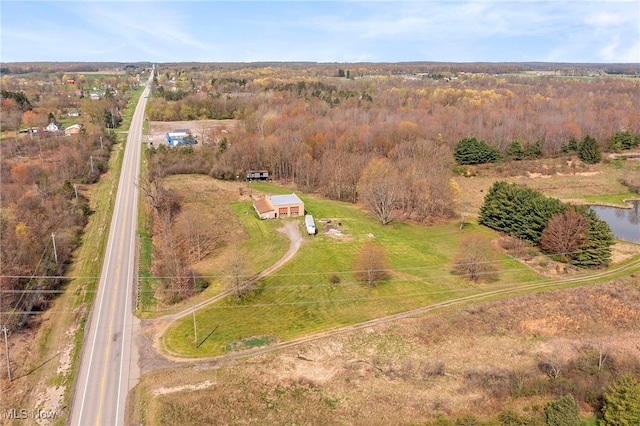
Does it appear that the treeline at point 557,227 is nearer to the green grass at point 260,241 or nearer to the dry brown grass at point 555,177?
the dry brown grass at point 555,177

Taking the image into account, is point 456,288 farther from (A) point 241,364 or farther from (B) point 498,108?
(B) point 498,108

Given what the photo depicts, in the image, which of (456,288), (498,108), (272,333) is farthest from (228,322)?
(498,108)

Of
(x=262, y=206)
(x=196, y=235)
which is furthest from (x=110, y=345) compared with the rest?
(x=262, y=206)

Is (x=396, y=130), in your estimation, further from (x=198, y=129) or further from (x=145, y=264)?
(x=145, y=264)

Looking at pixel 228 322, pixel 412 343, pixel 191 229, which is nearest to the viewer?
pixel 412 343

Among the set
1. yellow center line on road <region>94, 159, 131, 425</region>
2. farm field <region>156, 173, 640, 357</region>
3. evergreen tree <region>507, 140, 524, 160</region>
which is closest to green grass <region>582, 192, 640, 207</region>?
evergreen tree <region>507, 140, 524, 160</region>
